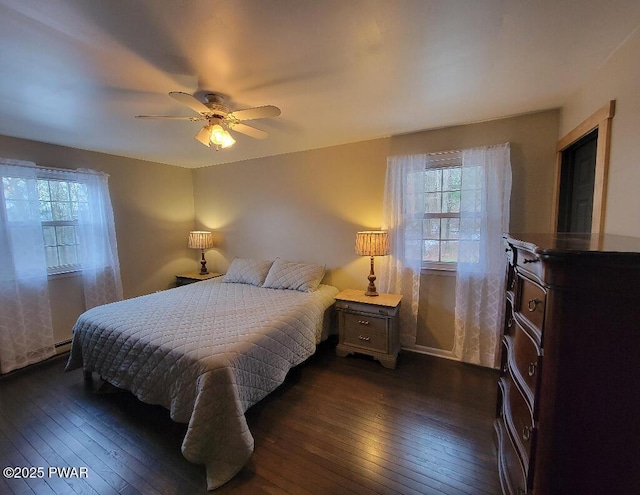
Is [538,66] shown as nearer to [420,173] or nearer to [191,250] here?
[420,173]

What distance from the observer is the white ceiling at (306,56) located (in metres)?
1.10

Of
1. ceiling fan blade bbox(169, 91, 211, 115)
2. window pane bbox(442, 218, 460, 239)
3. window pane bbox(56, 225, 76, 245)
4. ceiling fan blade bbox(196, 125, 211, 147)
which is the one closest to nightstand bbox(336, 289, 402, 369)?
window pane bbox(442, 218, 460, 239)

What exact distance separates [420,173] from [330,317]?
1.75 m

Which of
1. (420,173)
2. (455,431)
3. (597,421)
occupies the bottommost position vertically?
(455,431)

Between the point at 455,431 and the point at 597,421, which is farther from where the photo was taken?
the point at 455,431

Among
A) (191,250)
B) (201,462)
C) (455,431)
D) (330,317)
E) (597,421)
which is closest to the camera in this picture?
(597,421)

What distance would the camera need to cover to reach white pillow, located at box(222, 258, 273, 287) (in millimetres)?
3256

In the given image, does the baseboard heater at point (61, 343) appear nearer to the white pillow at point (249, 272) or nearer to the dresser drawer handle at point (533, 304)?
the white pillow at point (249, 272)

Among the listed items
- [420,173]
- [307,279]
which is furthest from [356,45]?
[307,279]

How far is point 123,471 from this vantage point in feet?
4.85

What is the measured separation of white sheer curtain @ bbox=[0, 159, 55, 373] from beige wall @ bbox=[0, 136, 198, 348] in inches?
6.7

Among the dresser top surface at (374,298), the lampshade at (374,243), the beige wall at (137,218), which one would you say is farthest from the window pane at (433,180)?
the beige wall at (137,218)

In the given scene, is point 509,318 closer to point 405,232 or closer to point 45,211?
point 405,232

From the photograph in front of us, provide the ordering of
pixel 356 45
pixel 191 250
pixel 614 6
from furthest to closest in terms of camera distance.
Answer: pixel 191 250 < pixel 356 45 < pixel 614 6
